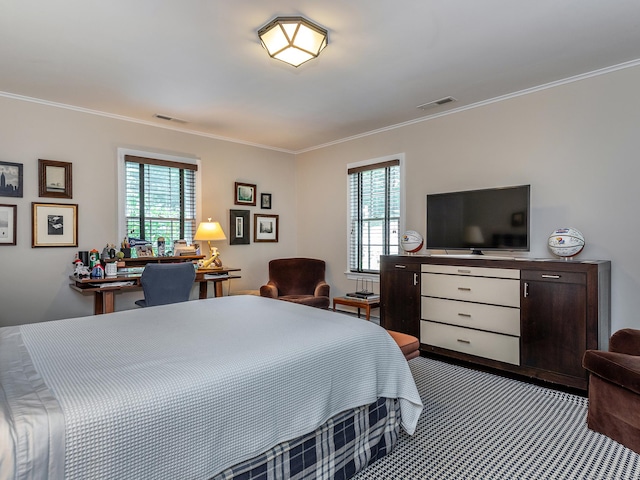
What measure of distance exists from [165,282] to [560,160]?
3.97 meters

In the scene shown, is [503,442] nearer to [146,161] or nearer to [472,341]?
[472,341]

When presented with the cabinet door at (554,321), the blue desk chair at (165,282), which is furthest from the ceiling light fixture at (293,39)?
the cabinet door at (554,321)

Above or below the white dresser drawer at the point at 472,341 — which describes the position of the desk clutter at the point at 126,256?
above

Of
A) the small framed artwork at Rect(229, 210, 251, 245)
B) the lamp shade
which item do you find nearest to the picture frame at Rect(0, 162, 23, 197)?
the lamp shade

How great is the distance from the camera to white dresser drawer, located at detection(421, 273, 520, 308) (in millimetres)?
3237

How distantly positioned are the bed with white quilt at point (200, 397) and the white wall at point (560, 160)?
2.36 metres

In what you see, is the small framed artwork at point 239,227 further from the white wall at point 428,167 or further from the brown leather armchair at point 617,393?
the brown leather armchair at point 617,393

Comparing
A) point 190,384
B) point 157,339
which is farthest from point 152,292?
point 190,384

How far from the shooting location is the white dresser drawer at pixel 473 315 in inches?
128

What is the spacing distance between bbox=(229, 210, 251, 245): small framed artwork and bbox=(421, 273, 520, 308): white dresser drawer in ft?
9.16

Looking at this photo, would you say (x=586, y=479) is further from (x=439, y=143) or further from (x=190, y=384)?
(x=439, y=143)

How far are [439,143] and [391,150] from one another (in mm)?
688

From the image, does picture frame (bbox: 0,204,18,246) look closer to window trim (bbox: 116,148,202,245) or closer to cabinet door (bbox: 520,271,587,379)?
window trim (bbox: 116,148,202,245)

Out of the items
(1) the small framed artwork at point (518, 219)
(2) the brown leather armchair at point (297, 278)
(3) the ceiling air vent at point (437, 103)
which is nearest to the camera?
(1) the small framed artwork at point (518, 219)
